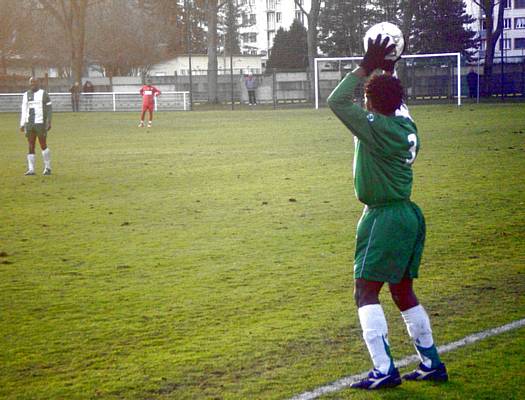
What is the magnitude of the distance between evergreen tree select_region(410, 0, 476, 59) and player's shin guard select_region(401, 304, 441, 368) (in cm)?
5752

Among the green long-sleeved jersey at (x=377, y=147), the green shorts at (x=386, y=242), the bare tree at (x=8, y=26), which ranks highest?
the bare tree at (x=8, y=26)

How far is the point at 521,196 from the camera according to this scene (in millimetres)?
13188

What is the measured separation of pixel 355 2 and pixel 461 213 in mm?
59711

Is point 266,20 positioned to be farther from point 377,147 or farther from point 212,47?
point 377,147

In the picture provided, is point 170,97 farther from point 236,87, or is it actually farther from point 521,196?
point 521,196

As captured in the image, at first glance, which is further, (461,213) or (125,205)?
(125,205)

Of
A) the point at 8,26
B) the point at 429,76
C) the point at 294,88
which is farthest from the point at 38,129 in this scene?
the point at 8,26

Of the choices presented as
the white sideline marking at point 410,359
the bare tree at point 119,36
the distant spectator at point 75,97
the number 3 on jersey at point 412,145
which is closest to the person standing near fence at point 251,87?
the distant spectator at point 75,97

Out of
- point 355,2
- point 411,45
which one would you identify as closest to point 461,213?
point 411,45

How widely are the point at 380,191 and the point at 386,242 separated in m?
0.31

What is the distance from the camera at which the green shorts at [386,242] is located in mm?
5160

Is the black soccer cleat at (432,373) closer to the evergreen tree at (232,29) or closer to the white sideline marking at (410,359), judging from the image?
the white sideline marking at (410,359)

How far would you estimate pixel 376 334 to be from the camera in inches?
206

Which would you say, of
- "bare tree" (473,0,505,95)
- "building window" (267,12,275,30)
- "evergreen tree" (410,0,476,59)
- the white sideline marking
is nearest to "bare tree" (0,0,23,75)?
"evergreen tree" (410,0,476,59)
